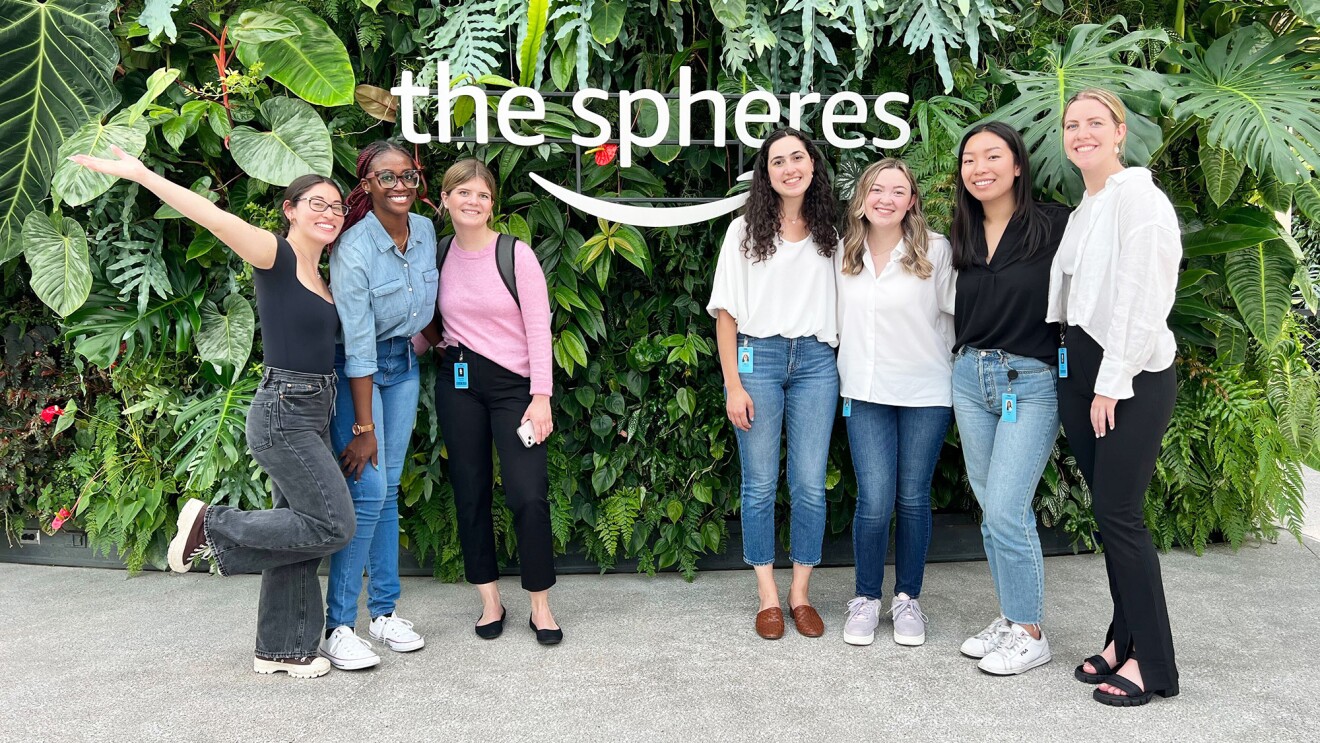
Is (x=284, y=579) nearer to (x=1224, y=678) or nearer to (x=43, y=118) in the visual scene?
(x=43, y=118)

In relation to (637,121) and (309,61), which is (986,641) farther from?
(309,61)

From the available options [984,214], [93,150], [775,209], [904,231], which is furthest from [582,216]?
[93,150]

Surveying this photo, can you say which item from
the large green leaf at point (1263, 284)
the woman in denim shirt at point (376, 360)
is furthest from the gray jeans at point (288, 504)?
the large green leaf at point (1263, 284)

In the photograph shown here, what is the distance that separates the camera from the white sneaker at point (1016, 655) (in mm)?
2648

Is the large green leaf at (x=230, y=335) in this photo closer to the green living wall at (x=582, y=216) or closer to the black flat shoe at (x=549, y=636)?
the green living wall at (x=582, y=216)

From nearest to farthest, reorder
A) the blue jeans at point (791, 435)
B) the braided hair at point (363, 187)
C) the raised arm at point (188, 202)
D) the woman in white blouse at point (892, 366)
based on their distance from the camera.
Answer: the raised arm at point (188, 202)
the braided hair at point (363, 187)
the woman in white blouse at point (892, 366)
the blue jeans at point (791, 435)

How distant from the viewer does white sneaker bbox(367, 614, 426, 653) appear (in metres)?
2.86

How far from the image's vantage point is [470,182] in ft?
8.89

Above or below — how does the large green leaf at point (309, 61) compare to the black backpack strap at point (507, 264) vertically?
above

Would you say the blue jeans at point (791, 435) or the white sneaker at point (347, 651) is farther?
the blue jeans at point (791, 435)

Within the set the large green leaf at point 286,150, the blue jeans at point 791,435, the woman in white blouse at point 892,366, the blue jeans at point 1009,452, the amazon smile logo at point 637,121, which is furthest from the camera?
the amazon smile logo at point 637,121

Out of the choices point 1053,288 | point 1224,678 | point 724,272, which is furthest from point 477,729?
point 1224,678

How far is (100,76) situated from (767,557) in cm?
288

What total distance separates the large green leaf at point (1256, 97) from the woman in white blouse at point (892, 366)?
0.97m
